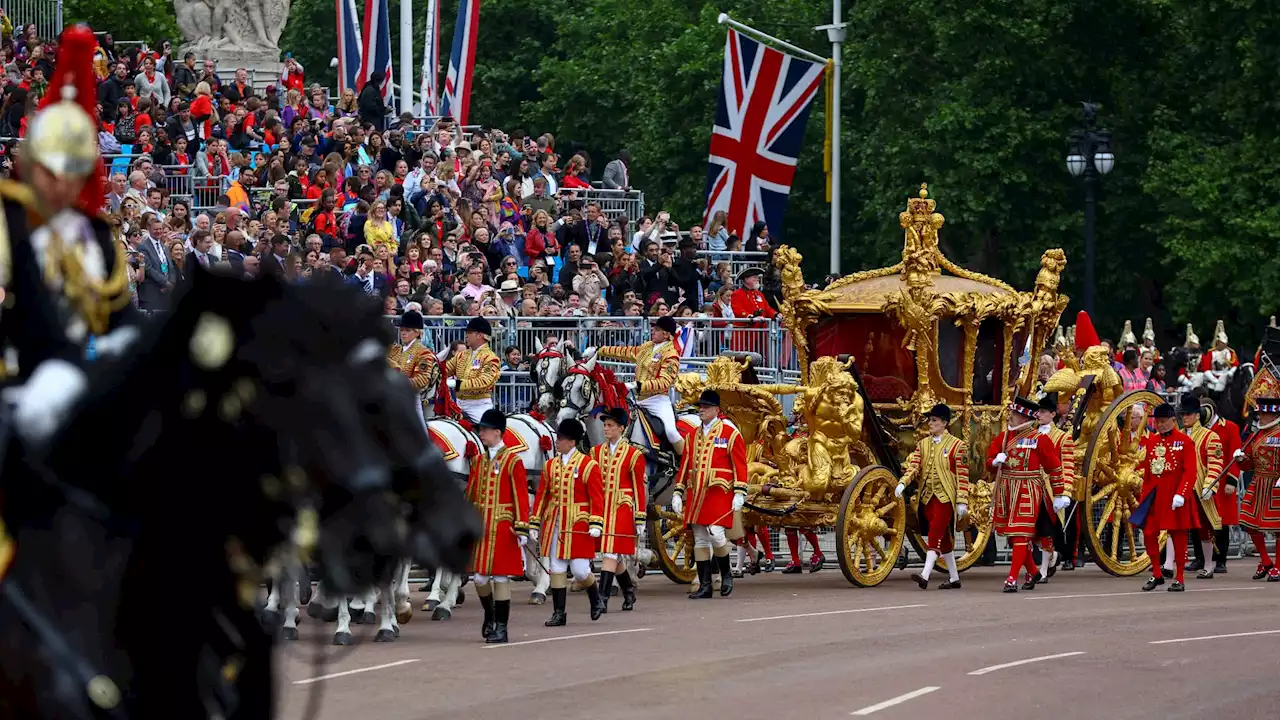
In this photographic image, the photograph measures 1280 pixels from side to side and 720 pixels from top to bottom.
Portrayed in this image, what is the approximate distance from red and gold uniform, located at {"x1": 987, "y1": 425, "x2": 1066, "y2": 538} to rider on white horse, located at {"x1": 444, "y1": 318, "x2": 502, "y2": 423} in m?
4.82

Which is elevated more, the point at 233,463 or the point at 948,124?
Result: the point at 948,124

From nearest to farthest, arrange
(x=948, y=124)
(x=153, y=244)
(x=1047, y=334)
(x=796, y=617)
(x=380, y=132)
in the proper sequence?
(x=796, y=617) → (x=153, y=244) → (x=1047, y=334) → (x=380, y=132) → (x=948, y=124)

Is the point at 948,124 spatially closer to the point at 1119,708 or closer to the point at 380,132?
the point at 380,132

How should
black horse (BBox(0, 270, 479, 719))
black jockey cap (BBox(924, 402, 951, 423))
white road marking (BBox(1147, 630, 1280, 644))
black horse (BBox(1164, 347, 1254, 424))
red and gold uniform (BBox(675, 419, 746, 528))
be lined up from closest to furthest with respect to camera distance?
1. black horse (BBox(0, 270, 479, 719))
2. white road marking (BBox(1147, 630, 1280, 644))
3. red and gold uniform (BBox(675, 419, 746, 528))
4. black jockey cap (BBox(924, 402, 951, 423))
5. black horse (BBox(1164, 347, 1254, 424))

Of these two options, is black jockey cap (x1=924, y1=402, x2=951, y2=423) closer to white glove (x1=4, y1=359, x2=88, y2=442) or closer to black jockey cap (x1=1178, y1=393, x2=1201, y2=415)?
black jockey cap (x1=1178, y1=393, x2=1201, y2=415)

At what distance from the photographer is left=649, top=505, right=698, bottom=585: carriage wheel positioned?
19406 mm

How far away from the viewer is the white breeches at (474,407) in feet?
57.6

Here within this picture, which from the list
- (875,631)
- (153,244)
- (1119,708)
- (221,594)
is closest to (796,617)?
(875,631)

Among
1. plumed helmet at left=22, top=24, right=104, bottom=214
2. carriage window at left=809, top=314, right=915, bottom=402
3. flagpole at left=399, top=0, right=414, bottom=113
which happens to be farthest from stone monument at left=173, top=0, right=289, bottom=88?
plumed helmet at left=22, top=24, right=104, bottom=214

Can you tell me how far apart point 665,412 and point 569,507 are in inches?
127

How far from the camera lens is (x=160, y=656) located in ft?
20.1

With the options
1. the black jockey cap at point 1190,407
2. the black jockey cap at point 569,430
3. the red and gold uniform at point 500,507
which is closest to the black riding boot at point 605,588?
the black jockey cap at point 569,430

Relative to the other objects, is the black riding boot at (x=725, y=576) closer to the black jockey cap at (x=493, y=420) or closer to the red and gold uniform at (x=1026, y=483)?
the red and gold uniform at (x=1026, y=483)

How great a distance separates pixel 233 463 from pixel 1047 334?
55.0 feet
